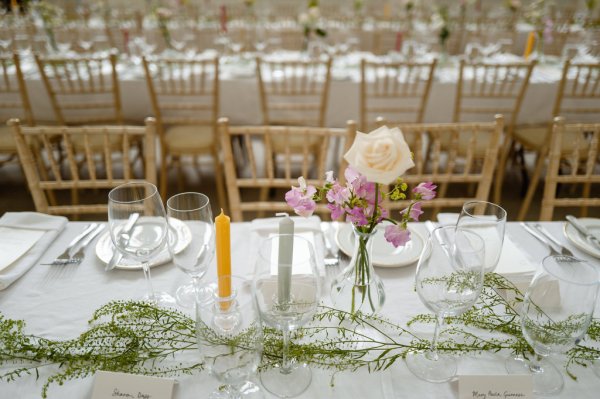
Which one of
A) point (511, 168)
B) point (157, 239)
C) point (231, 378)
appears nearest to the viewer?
point (231, 378)

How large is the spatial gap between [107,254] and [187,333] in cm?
38

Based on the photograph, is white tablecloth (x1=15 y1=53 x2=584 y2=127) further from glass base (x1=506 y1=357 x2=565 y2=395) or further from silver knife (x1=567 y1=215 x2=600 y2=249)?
glass base (x1=506 y1=357 x2=565 y2=395)

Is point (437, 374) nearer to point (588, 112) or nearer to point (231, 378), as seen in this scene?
point (231, 378)

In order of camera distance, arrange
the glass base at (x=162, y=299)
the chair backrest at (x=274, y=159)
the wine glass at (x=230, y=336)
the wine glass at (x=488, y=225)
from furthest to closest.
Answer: the chair backrest at (x=274, y=159) → the glass base at (x=162, y=299) → the wine glass at (x=488, y=225) → the wine glass at (x=230, y=336)

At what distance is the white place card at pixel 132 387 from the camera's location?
0.81 metres

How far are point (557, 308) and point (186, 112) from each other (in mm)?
Answer: 2706

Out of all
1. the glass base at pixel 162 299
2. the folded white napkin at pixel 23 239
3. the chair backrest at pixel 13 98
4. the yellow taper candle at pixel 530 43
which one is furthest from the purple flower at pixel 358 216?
the yellow taper candle at pixel 530 43

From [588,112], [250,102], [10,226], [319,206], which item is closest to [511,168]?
[588,112]

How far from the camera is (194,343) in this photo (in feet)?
2.99

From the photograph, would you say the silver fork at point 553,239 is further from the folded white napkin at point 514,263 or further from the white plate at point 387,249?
the white plate at point 387,249

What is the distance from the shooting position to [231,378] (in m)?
0.73

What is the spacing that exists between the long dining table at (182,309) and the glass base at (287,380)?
17mm

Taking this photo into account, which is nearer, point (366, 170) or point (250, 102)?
point (366, 170)

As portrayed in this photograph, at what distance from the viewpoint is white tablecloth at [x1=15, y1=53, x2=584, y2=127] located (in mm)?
3023
